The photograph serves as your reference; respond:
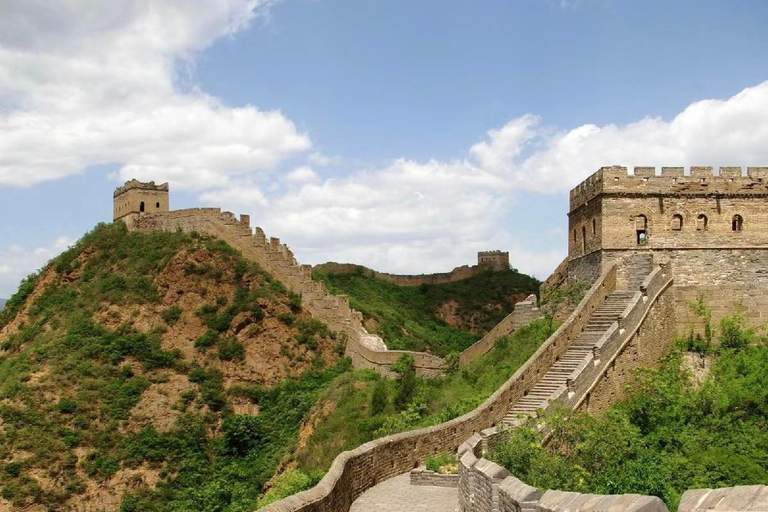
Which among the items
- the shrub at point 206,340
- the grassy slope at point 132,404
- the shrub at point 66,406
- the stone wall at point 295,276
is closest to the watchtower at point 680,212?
the stone wall at point 295,276

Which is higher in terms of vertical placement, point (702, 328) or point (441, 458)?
point (702, 328)

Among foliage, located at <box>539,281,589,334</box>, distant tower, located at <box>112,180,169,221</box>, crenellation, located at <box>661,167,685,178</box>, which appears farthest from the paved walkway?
distant tower, located at <box>112,180,169,221</box>

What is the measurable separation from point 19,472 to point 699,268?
22.6m

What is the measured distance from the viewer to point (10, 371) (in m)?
32.9

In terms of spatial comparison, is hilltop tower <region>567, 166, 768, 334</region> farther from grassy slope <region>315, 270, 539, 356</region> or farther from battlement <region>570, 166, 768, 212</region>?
grassy slope <region>315, 270, 539, 356</region>

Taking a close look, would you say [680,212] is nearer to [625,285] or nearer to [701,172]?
[701,172]

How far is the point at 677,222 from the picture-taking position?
21875mm

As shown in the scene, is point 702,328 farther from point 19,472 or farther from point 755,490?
point 19,472

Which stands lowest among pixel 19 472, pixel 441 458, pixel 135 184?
pixel 19 472

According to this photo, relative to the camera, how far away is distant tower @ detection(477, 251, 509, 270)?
199 ft

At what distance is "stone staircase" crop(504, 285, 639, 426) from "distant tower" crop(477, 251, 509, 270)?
1532 inches

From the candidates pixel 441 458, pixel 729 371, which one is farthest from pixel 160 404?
pixel 729 371

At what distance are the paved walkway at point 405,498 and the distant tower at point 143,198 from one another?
3200 cm

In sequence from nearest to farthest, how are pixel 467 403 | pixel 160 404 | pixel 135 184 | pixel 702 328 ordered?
pixel 467 403
pixel 702 328
pixel 160 404
pixel 135 184
